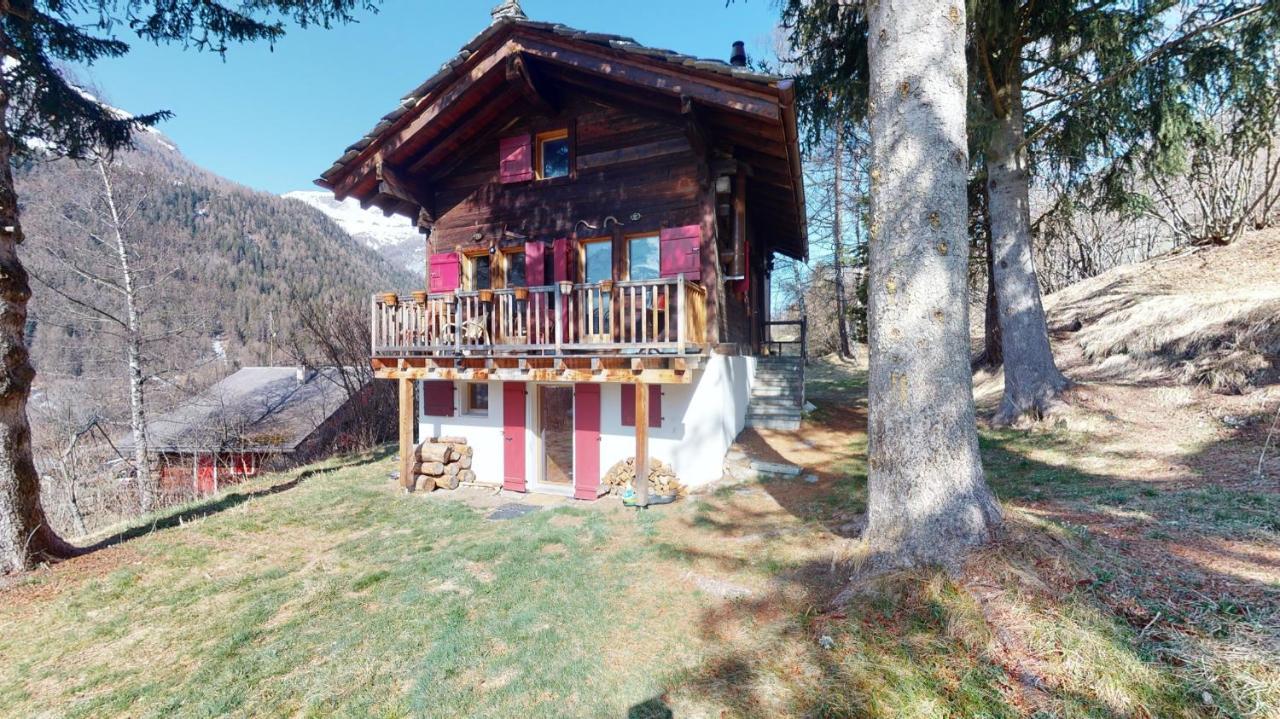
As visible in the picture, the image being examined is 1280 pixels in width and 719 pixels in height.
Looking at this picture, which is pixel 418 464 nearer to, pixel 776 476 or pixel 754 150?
pixel 776 476

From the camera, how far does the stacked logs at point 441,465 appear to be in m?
8.41

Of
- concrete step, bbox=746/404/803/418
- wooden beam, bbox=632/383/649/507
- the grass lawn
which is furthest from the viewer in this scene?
concrete step, bbox=746/404/803/418

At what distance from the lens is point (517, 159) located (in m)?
8.89

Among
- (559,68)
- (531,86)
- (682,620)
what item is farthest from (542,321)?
(682,620)

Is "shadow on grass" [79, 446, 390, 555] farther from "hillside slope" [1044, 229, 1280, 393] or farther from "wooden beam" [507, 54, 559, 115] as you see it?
"hillside slope" [1044, 229, 1280, 393]

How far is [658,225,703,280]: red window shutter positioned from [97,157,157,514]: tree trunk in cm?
1339

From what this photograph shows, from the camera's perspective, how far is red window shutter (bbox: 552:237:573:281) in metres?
8.33

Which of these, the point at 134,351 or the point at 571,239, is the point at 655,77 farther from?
the point at 134,351

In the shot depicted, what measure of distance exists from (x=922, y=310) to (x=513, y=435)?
675 cm

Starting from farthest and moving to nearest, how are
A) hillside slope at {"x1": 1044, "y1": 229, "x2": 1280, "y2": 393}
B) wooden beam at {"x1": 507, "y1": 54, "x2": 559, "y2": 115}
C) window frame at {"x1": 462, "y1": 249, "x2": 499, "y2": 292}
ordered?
window frame at {"x1": 462, "y1": 249, "x2": 499, "y2": 292}
wooden beam at {"x1": 507, "y1": 54, "x2": 559, "y2": 115}
hillside slope at {"x1": 1044, "y1": 229, "x2": 1280, "y2": 393}

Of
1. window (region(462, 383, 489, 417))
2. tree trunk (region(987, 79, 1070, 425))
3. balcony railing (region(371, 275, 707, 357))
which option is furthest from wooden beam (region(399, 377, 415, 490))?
tree trunk (region(987, 79, 1070, 425))

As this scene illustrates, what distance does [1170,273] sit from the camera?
39.8 ft

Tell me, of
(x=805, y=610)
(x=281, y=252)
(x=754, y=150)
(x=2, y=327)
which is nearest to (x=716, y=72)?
(x=754, y=150)

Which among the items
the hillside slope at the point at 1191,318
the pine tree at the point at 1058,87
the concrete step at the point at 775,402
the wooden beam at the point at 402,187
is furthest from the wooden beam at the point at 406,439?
the hillside slope at the point at 1191,318
